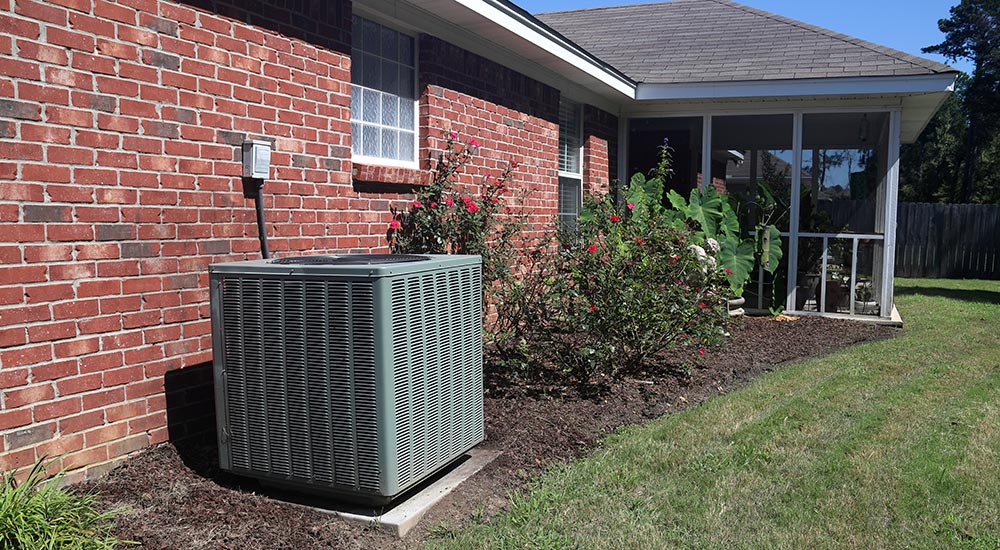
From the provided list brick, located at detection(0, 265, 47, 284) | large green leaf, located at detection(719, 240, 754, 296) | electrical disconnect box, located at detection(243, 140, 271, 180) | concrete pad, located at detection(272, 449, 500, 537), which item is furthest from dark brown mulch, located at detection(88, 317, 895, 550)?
large green leaf, located at detection(719, 240, 754, 296)

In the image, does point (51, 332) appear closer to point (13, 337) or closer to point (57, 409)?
point (13, 337)

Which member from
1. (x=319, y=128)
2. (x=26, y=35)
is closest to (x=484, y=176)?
(x=319, y=128)

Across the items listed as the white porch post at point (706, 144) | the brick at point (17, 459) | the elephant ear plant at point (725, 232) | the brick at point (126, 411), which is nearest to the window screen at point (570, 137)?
the elephant ear plant at point (725, 232)

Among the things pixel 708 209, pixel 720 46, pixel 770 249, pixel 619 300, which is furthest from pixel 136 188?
pixel 720 46

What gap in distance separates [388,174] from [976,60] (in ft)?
122

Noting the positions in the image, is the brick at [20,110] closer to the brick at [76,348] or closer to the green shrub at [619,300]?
the brick at [76,348]

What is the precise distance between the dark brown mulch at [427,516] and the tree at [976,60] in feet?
99.7

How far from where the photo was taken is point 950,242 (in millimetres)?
19469

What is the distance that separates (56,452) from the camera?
3.22 m

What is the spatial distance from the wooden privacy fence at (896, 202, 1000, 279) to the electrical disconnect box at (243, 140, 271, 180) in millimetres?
18869

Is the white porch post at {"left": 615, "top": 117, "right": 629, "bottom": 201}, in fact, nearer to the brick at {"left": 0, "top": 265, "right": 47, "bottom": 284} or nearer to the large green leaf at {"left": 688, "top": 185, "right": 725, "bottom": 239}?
the large green leaf at {"left": 688, "top": 185, "right": 725, "bottom": 239}

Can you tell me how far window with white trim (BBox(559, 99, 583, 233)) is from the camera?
915 cm

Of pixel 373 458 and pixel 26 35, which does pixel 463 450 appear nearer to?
pixel 373 458

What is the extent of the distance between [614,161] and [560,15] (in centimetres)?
530
